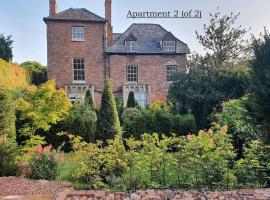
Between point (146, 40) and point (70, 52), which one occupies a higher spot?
point (146, 40)

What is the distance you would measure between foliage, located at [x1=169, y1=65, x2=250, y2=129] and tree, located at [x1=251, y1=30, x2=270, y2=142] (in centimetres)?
1139

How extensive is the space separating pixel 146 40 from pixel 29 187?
74.2 ft

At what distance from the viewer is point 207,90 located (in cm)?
1764

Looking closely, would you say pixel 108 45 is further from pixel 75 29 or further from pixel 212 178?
pixel 212 178

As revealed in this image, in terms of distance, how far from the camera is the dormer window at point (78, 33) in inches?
1017

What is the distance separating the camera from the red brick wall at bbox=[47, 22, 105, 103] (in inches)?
1009

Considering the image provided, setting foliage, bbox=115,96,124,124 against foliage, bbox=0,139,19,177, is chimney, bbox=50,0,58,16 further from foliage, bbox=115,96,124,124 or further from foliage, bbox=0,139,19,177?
foliage, bbox=0,139,19,177

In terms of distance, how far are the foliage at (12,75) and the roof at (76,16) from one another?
17.8 feet

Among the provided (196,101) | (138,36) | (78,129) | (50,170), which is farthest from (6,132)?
(138,36)

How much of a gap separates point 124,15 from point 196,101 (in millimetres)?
11561

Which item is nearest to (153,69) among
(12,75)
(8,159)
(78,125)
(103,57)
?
(103,57)

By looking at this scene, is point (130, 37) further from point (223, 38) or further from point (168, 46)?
point (223, 38)

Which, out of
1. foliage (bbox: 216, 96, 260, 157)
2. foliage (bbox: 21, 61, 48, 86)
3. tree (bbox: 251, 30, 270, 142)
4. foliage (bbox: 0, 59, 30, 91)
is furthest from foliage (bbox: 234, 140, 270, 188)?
foliage (bbox: 21, 61, 48, 86)

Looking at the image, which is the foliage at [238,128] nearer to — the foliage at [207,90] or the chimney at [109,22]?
the foliage at [207,90]
